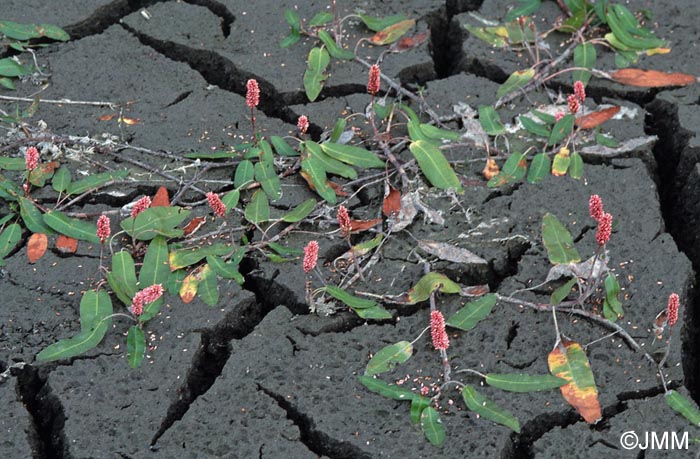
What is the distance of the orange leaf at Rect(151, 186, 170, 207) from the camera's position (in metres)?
3.26

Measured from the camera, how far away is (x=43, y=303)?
2.97 meters

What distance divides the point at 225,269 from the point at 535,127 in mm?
1188

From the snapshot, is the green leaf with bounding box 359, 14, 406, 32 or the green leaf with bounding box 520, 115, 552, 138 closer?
the green leaf with bounding box 520, 115, 552, 138

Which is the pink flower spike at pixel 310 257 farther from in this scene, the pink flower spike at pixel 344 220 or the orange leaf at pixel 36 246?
the orange leaf at pixel 36 246

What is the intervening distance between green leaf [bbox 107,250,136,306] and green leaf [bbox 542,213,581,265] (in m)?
1.18

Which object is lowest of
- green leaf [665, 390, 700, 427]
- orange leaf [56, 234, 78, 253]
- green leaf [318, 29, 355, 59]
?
orange leaf [56, 234, 78, 253]

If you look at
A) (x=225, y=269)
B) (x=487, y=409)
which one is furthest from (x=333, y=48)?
(x=487, y=409)

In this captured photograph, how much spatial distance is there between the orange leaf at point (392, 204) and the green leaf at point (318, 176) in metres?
0.16

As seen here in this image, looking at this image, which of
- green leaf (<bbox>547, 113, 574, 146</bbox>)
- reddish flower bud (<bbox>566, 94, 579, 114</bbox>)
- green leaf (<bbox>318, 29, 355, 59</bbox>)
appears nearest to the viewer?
reddish flower bud (<bbox>566, 94, 579, 114</bbox>)

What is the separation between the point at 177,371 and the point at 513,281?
0.98m

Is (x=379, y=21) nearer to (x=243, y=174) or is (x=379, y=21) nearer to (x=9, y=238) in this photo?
(x=243, y=174)

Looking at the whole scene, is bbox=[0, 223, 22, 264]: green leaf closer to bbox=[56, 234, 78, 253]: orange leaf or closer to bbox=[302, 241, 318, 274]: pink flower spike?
bbox=[56, 234, 78, 253]: orange leaf

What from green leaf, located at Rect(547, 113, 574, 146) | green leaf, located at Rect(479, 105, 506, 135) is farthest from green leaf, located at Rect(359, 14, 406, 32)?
green leaf, located at Rect(547, 113, 574, 146)

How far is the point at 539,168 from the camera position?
11.2 ft
